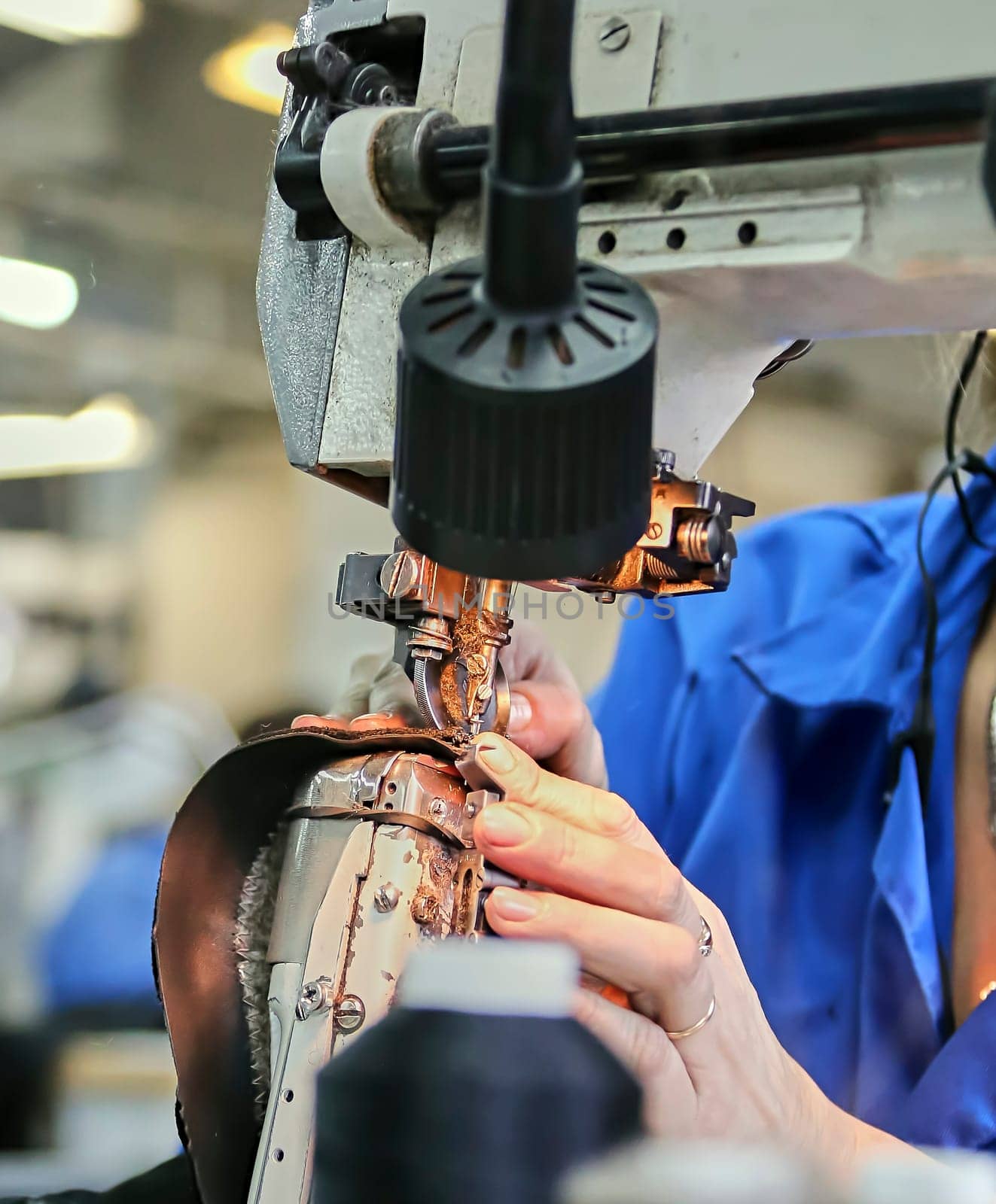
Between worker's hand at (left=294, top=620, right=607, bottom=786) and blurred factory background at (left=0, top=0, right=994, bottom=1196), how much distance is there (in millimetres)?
92

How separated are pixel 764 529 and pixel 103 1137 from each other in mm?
780

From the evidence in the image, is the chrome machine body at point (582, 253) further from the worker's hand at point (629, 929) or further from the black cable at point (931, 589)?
the black cable at point (931, 589)

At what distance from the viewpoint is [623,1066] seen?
29 cm

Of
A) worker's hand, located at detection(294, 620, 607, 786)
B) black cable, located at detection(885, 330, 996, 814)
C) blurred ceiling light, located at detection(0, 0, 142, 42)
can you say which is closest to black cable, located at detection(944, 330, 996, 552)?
black cable, located at detection(885, 330, 996, 814)

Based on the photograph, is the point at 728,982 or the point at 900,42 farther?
the point at 728,982

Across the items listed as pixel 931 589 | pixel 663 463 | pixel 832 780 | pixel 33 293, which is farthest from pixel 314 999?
pixel 33 293

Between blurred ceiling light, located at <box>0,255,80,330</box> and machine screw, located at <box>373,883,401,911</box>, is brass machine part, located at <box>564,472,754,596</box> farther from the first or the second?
blurred ceiling light, located at <box>0,255,80,330</box>

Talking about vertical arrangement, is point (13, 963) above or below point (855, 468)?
below

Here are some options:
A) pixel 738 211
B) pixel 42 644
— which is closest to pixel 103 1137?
pixel 42 644

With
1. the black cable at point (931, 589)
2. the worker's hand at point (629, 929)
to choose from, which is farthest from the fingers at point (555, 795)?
the black cable at point (931, 589)

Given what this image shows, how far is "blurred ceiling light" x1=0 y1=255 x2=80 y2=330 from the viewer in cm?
110

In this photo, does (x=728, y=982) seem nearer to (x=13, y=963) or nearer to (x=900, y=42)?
(x=900, y=42)

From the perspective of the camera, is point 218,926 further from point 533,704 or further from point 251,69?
point 251,69

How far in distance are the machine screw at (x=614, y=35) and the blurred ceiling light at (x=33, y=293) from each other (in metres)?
0.83
